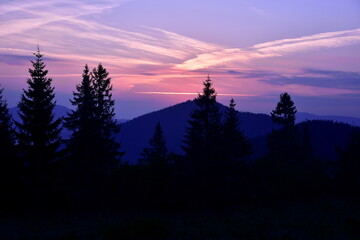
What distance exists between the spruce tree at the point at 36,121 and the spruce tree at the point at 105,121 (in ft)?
25.4

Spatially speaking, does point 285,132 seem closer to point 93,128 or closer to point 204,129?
point 204,129

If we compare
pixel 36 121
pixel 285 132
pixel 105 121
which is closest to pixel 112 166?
pixel 105 121

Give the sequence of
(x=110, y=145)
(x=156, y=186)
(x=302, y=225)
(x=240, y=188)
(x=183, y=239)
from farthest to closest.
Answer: (x=110, y=145)
(x=240, y=188)
(x=156, y=186)
(x=302, y=225)
(x=183, y=239)

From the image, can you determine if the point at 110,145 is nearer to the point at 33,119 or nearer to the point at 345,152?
the point at 33,119

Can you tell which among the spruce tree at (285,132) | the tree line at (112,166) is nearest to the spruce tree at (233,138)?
the tree line at (112,166)

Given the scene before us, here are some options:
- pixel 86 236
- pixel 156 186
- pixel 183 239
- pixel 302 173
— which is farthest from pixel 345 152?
pixel 86 236

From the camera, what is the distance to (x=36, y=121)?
22953 millimetres

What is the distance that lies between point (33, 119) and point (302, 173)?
26.6 m

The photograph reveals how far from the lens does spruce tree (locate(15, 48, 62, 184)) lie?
75.5 ft

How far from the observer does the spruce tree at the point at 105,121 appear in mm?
31391

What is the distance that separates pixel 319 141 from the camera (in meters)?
141

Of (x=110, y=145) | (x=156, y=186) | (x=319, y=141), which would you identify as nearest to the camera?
(x=156, y=186)

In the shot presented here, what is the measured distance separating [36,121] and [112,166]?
37.0ft

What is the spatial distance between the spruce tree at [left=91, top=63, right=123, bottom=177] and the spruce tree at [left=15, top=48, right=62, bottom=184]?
25.4ft
